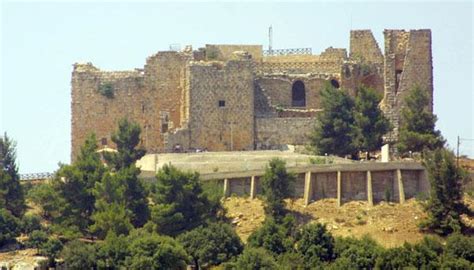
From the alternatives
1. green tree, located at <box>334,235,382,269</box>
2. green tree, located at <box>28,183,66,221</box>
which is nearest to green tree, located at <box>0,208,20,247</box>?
green tree, located at <box>28,183,66,221</box>

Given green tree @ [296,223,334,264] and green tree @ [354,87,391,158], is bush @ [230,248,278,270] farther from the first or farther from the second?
green tree @ [354,87,391,158]

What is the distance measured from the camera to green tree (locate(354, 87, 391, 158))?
8231cm

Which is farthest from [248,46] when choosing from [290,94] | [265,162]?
[265,162]

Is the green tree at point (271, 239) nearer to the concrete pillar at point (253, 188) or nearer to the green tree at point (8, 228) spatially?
the concrete pillar at point (253, 188)

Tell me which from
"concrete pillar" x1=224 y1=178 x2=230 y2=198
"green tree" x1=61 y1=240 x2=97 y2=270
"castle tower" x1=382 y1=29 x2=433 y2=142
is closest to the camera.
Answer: "green tree" x1=61 y1=240 x2=97 y2=270

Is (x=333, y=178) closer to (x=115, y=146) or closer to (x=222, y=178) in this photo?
(x=222, y=178)

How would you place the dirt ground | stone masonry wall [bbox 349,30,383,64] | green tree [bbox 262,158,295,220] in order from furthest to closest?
stone masonry wall [bbox 349,30,383,64] → green tree [bbox 262,158,295,220] → the dirt ground

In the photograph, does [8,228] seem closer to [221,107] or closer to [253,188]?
[253,188]

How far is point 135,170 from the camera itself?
79500mm

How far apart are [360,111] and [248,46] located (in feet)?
23.9

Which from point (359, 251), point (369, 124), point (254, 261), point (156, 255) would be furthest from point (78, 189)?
point (359, 251)

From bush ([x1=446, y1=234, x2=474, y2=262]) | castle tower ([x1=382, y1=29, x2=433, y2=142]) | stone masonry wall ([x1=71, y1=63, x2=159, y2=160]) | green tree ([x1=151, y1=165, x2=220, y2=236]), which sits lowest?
bush ([x1=446, y1=234, x2=474, y2=262])

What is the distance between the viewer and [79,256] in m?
76.3

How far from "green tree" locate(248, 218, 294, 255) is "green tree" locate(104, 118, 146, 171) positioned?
280 inches
